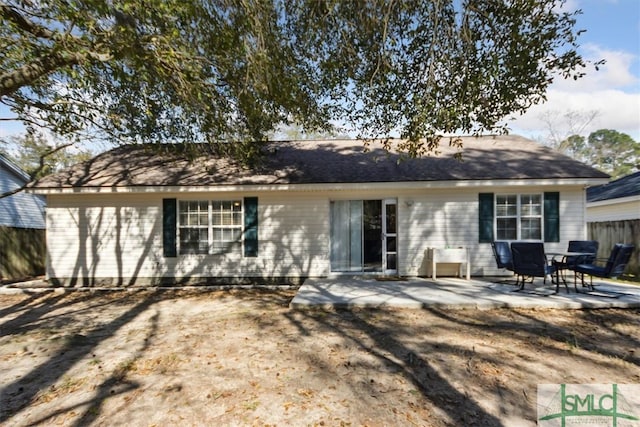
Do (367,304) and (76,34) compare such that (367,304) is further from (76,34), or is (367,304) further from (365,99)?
(76,34)

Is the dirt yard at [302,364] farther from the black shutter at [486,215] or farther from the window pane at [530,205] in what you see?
the window pane at [530,205]

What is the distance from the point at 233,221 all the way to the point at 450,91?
6.28 meters

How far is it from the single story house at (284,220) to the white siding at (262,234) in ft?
0.09

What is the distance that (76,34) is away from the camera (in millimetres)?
4555

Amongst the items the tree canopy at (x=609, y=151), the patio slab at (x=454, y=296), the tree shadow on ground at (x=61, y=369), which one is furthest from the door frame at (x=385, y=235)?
the tree canopy at (x=609, y=151)

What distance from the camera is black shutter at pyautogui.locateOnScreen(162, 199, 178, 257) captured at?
9.09m

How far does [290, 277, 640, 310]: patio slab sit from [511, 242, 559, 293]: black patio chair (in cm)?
48

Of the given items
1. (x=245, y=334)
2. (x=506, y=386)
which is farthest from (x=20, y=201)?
(x=506, y=386)

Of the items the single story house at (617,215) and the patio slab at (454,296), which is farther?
the single story house at (617,215)

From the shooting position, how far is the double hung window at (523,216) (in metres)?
8.73
